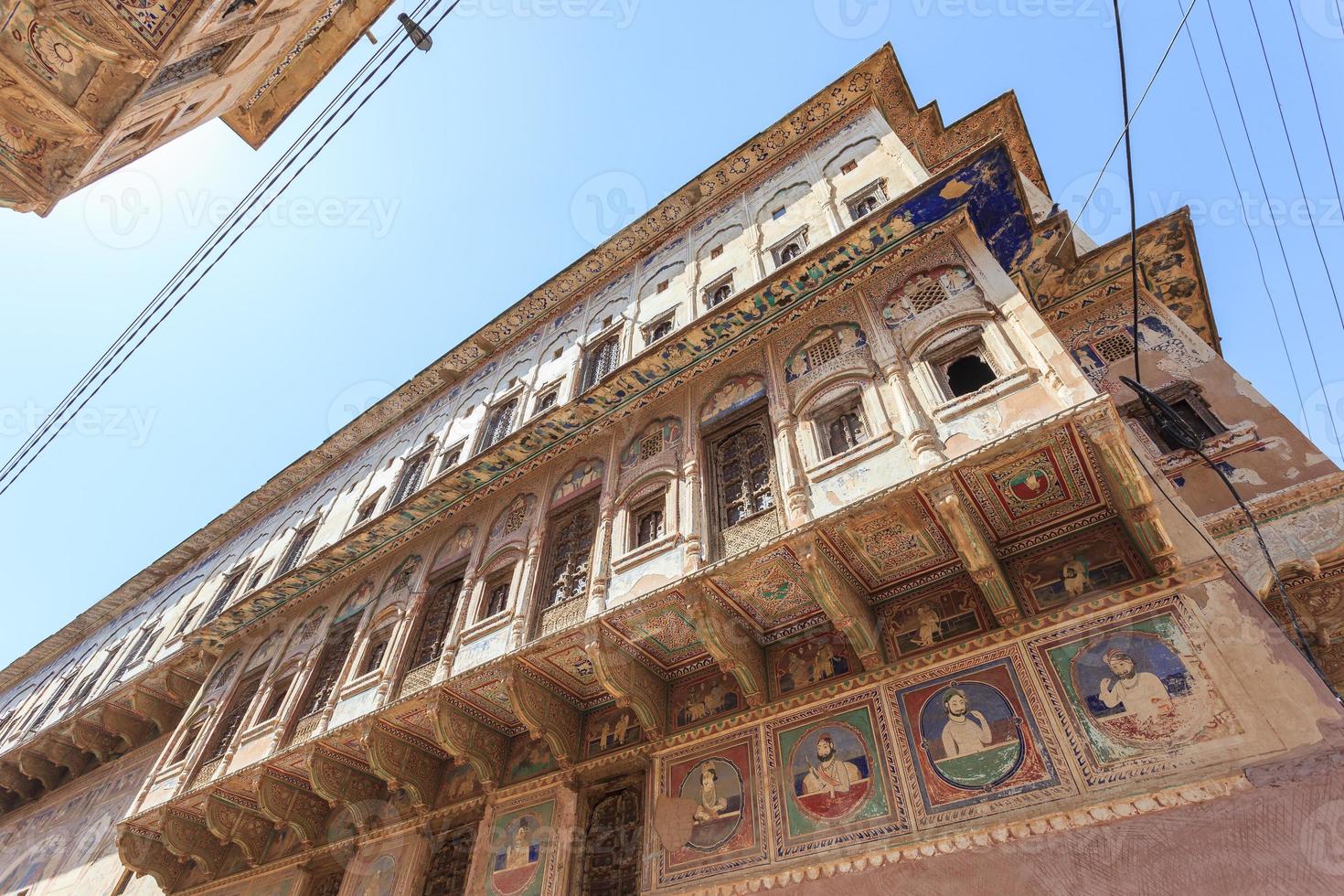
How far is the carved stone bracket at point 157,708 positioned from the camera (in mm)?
15750

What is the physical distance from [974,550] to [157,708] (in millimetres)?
18596

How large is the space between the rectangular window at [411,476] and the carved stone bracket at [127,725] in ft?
28.9

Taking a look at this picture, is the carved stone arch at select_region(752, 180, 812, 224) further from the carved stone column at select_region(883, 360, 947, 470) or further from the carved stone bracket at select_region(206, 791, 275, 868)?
the carved stone bracket at select_region(206, 791, 275, 868)

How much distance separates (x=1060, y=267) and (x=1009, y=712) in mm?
7447

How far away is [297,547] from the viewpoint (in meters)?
16.4

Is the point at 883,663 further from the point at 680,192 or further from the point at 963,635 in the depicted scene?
the point at 680,192

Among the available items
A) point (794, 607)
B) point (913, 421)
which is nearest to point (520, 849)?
point (794, 607)

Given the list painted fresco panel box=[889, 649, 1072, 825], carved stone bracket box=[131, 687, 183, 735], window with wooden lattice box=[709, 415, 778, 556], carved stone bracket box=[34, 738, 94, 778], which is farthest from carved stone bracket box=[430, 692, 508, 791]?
carved stone bracket box=[34, 738, 94, 778]

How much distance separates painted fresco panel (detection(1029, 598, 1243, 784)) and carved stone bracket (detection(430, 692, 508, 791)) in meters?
6.54

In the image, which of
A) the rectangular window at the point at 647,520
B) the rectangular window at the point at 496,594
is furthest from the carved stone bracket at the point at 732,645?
the rectangular window at the point at 496,594

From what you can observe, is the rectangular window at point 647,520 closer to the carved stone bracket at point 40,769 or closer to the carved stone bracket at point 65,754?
the carved stone bracket at point 65,754

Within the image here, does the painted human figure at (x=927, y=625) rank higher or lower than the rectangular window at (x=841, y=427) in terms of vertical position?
lower

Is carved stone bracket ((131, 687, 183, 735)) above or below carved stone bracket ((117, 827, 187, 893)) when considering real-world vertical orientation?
above

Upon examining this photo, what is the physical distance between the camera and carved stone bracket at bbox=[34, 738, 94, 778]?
1738cm
